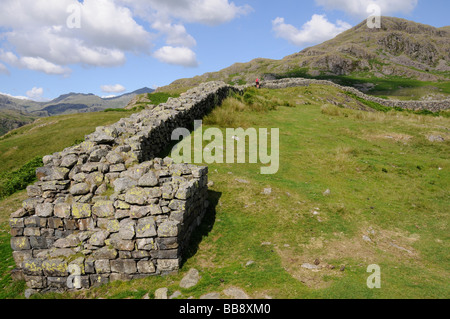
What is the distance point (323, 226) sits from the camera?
760cm

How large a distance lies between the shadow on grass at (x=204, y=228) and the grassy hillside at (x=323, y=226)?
3 centimetres

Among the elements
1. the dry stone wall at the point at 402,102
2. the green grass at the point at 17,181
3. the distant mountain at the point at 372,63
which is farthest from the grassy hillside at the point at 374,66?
the green grass at the point at 17,181

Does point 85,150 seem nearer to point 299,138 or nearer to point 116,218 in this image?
point 116,218

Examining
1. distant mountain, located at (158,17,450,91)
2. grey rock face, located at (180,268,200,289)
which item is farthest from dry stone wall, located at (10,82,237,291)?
distant mountain, located at (158,17,450,91)

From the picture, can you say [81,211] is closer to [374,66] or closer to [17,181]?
[17,181]

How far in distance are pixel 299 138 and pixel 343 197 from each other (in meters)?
6.59

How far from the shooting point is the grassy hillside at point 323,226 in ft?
18.0

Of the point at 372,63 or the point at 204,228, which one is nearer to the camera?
the point at 204,228

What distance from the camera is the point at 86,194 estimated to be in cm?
661

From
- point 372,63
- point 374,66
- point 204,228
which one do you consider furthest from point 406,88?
point 204,228

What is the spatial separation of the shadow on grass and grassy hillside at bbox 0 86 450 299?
0.11 ft

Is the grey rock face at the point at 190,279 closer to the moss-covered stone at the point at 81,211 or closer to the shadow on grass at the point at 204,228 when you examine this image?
the shadow on grass at the point at 204,228

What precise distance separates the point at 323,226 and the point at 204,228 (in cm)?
347

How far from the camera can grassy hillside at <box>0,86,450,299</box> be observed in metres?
5.49
